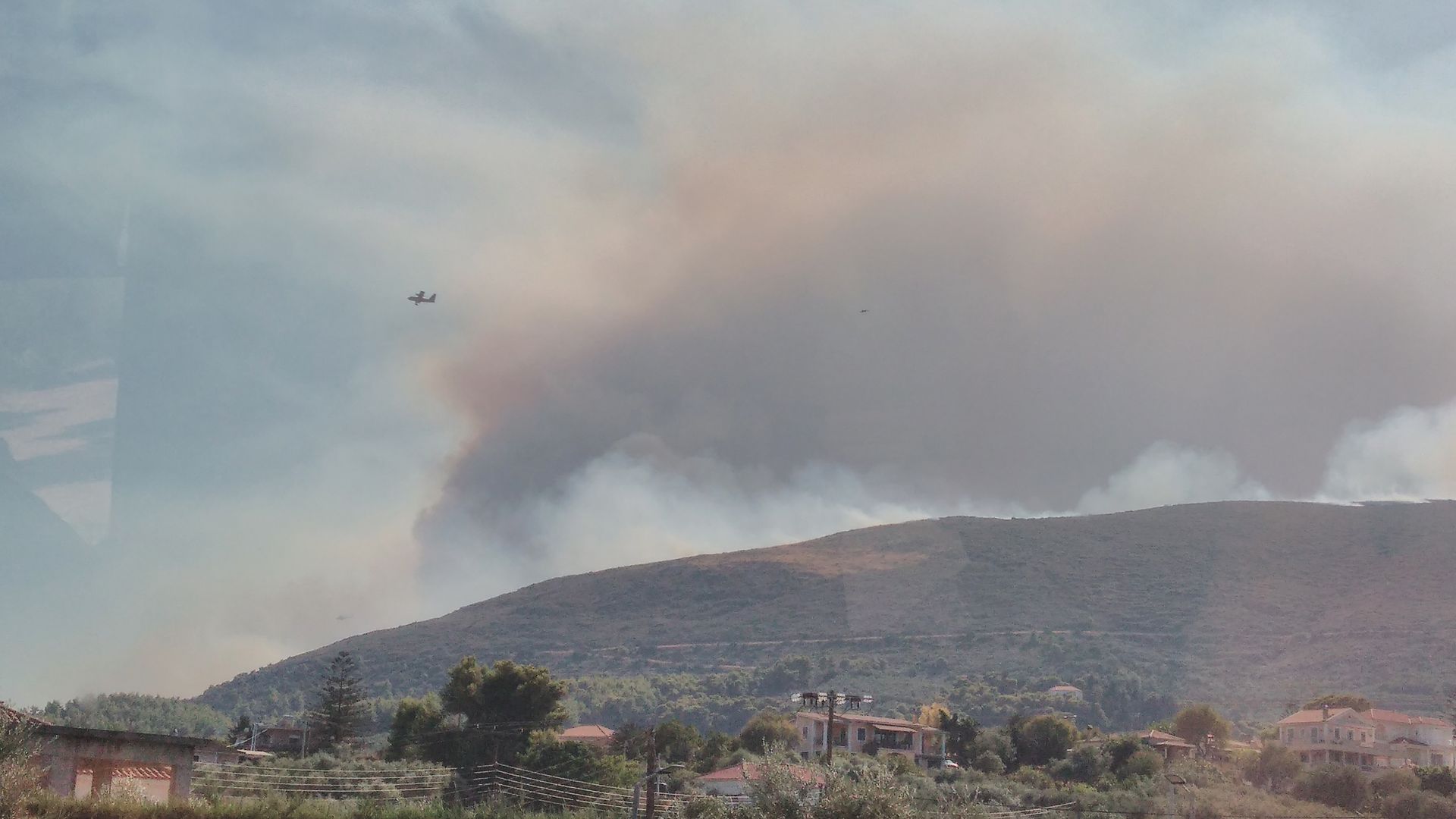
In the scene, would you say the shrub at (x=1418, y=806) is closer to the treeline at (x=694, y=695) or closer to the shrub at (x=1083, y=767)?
the shrub at (x=1083, y=767)

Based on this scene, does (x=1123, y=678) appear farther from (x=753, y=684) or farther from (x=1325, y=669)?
(x=753, y=684)

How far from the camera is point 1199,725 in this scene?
95.4 metres

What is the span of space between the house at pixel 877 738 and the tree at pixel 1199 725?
20280mm


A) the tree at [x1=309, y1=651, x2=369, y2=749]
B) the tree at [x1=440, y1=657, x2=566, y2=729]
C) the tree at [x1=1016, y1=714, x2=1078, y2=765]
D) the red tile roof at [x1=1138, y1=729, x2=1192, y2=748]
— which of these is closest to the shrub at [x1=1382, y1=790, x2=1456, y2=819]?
the red tile roof at [x1=1138, y1=729, x2=1192, y2=748]

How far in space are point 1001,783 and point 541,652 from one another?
12798 centimetres

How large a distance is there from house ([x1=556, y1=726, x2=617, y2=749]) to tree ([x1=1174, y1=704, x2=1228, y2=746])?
38.6 meters

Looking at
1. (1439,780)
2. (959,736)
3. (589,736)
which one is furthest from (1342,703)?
(589,736)

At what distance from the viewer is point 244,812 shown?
106 feet

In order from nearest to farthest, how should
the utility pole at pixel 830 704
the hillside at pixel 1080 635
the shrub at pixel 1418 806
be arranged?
1. the utility pole at pixel 830 704
2. the shrub at pixel 1418 806
3. the hillside at pixel 1080 635

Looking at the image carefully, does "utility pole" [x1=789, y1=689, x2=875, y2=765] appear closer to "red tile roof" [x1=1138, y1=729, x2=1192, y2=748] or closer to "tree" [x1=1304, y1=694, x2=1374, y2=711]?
"red tile roof" [x1=1138, y1=729, x2=1192, y2=748]

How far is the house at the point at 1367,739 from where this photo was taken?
80562mm

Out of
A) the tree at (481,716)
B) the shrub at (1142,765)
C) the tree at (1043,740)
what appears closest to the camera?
the shrub at (1142,765)

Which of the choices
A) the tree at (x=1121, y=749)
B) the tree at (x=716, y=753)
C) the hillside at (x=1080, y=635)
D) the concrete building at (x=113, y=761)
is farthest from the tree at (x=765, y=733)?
the hillside at (x=1080, y=635)

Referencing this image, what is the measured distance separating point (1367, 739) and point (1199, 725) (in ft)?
41.3
